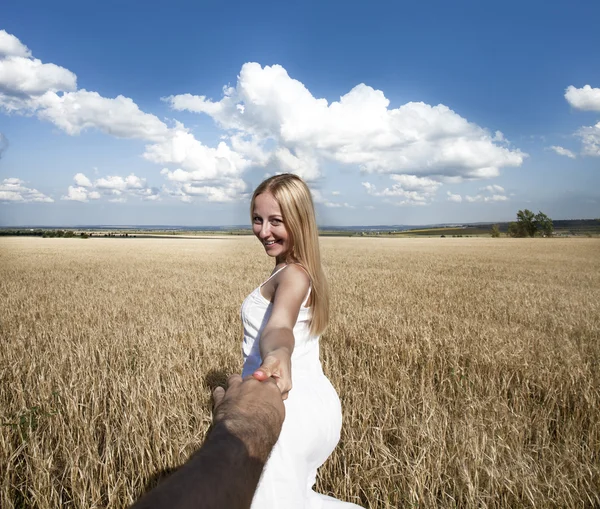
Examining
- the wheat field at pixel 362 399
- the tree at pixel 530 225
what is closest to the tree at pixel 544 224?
the tree at pixel 530 225

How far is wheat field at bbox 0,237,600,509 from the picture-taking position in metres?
2.57

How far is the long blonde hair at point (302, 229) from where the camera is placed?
6.37 feet

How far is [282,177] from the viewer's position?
6.64 ft

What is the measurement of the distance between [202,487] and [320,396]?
1.39 meters

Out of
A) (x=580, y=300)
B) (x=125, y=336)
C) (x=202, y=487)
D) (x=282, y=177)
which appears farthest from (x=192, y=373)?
(x=580, y=300)

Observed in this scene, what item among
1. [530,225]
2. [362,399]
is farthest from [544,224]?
[362,399]

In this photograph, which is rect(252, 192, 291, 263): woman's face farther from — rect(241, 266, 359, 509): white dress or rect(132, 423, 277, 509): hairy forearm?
rect(132, 423, 277, 509): hairy forearm

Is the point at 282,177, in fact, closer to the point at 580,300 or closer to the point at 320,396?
the point at 320,396

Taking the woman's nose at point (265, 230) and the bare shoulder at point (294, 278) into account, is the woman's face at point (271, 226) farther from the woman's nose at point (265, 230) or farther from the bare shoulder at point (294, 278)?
the bare shoulder at point (294, 278)

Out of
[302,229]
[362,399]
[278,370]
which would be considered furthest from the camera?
[362,399]

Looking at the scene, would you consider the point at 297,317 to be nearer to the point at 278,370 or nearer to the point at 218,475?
the point at 278,370

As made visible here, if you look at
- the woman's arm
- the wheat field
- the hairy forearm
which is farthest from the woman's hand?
the wheat field

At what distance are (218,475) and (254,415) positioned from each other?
24 centimetres

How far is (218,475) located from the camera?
650 mm
